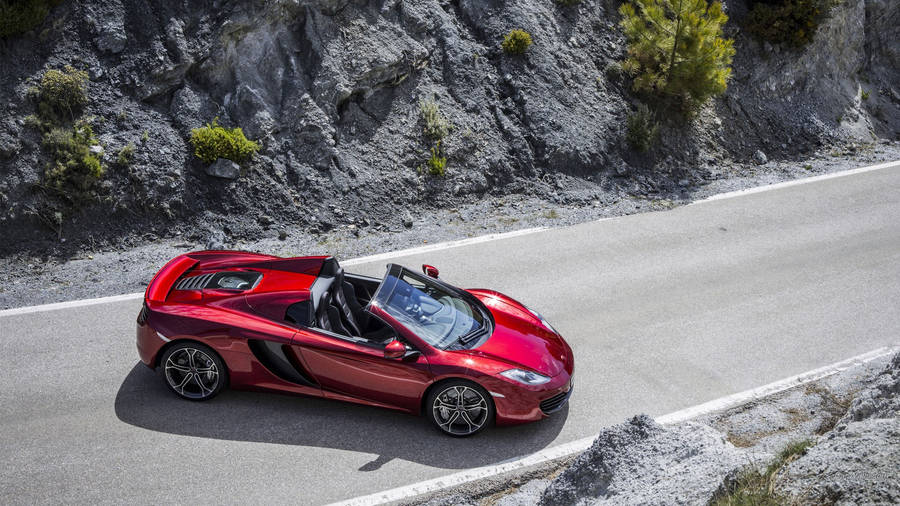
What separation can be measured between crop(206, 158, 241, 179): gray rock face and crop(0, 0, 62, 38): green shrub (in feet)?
12.0

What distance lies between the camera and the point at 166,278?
7.89m

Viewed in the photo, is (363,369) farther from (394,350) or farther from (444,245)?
(444,245)

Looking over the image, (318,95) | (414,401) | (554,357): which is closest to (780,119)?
(318,95)

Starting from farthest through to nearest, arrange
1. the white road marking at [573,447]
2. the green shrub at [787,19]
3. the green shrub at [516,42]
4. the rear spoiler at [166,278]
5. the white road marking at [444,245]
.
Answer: the green shrub at [787,19] < the green shrub at [516,42] < the white road marking at [444,245] < the rear spoiler at [166,278] < the white road marking at [573,447]

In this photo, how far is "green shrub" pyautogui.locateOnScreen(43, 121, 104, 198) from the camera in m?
10.9

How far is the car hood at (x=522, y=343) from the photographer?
733 cm

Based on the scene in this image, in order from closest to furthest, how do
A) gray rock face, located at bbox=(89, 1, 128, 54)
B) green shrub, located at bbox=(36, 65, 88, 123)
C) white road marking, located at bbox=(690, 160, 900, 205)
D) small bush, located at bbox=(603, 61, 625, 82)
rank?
green shrub, located at bbox=(36, 65, 88, 123), gray rock face, located at bbox=(89, 1, 128, 54), white road marking, located at bbox=(690, 160, 900, 205), small bush, located at bbox=(603, 61, 625, 82)

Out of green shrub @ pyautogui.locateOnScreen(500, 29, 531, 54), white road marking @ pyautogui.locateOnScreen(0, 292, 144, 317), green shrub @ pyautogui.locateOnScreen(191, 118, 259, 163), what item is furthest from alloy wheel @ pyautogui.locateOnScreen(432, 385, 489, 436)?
green shrub @ pyautogui.locateOnScreen(500, 29, 531, 54)

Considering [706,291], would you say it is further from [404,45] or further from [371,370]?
[404,45]

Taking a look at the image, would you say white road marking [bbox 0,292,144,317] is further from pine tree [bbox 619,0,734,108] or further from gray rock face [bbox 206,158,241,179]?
pine tree [bbox 619,0,734,108]

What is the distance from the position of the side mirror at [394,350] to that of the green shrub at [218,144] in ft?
20.8

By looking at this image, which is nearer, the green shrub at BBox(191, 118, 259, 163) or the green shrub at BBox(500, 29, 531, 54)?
the green shrub at BBox(191, 118, 259, 163)

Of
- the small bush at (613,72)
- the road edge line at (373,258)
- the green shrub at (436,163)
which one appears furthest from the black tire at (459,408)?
the small bush at (613,72)

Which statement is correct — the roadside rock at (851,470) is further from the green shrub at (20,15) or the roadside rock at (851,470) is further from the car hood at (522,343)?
the green shrub at (20,15)
